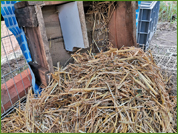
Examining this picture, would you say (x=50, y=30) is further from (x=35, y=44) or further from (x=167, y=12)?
(x=167, y=12)

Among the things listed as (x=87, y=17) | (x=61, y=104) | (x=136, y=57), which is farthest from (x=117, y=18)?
(x=61, y=104)

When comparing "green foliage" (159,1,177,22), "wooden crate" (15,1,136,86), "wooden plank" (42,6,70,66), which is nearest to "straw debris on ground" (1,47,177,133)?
"wooden crate" (15,1,136,86)

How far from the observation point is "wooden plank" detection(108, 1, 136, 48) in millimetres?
1809

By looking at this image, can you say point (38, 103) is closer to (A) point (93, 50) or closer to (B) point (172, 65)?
(A) point (93, 50)

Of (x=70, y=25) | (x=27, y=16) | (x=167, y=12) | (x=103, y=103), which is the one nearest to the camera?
(x=103, y=103)

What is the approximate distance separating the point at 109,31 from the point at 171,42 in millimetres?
2701

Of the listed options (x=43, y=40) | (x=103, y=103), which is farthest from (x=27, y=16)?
(x=103, y=103)

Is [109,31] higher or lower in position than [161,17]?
higher

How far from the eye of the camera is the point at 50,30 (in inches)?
70.3

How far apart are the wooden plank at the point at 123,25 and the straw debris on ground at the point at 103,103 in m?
0.46

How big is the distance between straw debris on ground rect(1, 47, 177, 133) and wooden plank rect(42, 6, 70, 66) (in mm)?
427

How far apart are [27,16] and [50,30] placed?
0.38 meters

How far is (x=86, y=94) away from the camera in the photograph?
1312 millimetres

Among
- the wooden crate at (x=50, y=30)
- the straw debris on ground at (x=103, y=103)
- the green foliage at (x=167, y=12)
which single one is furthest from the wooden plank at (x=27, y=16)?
the green foliage at (x=167, y=12)
